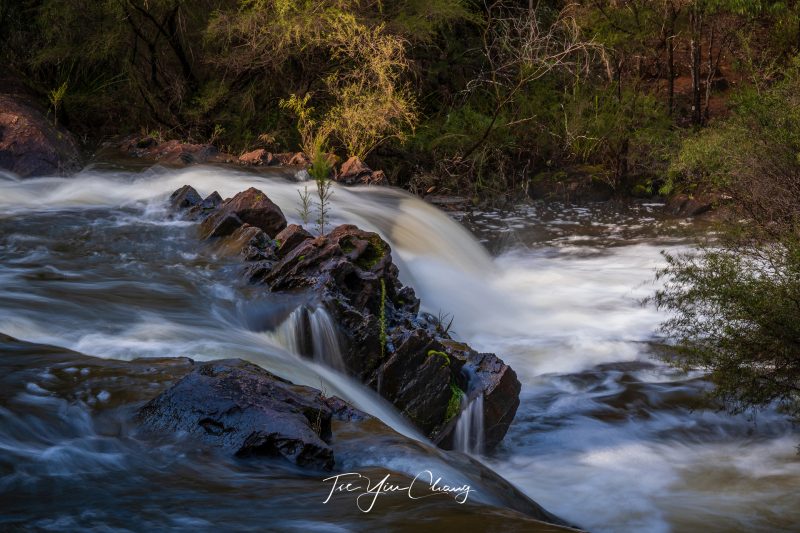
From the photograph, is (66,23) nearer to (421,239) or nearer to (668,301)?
(421,239)

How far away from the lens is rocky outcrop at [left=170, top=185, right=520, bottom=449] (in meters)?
6.62

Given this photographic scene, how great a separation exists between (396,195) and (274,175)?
1.64 meters

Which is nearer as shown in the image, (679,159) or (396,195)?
(396,195)

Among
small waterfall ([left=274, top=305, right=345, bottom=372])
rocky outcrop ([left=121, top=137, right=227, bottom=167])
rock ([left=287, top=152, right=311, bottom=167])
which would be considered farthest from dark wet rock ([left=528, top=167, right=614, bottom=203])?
small waterfall ([left=274, top=305, right=345, bottom=372])

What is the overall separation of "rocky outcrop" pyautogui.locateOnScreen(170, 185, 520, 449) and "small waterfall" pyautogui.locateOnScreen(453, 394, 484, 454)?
4 centimetres

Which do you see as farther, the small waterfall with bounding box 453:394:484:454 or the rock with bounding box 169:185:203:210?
the rock with bounding box 169:185:203:210

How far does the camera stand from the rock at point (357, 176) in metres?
12.9

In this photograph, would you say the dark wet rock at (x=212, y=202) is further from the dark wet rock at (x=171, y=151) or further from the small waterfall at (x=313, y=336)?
the small waterfall at (x=313, y=336)

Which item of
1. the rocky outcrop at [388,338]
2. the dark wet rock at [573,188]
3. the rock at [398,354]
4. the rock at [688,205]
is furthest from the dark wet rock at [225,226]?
the rock at [688,205]

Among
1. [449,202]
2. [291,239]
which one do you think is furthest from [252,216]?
[449,202]

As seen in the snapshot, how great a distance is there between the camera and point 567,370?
838 centimetres

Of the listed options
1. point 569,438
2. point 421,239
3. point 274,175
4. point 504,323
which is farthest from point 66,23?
point 569,438

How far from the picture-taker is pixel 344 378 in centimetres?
670

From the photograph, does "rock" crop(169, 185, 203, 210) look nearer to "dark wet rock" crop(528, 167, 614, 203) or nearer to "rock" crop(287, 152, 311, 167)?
"rock" crop(287, 152, 311, 167)
